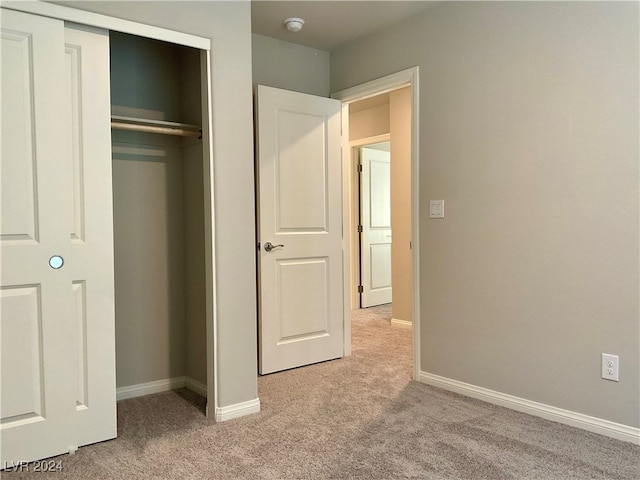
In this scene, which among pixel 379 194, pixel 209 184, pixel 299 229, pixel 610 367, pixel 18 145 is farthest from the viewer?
pixel 379 194

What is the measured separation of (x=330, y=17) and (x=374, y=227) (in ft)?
11.0

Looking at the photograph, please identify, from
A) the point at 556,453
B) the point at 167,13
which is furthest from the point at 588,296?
the point at 167,13

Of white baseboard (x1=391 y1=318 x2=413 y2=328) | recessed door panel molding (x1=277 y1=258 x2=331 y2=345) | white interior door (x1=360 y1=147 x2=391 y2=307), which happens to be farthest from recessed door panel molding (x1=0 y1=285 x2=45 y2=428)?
white interior door (x1=360 y1=147 x2=391 y2=307)

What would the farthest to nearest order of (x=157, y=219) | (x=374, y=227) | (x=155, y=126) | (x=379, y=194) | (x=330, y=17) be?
(x=379, y=194) → (x=374, y=227) → (x=330, y=17) → (x=157, y=219) → (x=155, y=126)

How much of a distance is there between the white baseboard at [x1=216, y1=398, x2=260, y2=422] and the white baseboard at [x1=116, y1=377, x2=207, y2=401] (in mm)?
437

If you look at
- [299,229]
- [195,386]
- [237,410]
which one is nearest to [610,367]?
[237,410]

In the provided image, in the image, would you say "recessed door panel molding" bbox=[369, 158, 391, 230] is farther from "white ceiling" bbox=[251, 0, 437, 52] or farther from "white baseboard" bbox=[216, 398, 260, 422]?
"white baseboard" bbox=[216, 398, 260, 422]

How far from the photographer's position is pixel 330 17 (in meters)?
3.29

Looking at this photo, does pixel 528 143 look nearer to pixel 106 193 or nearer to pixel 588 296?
pixel 588 296

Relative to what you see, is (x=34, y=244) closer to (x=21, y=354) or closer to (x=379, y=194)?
(x=21, y=354)

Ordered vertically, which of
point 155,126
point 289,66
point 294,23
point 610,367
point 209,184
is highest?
point 294,23

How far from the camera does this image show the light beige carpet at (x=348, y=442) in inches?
80.6

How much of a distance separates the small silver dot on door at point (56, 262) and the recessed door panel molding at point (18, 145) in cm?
11

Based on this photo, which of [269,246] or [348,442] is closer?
[348,442]
